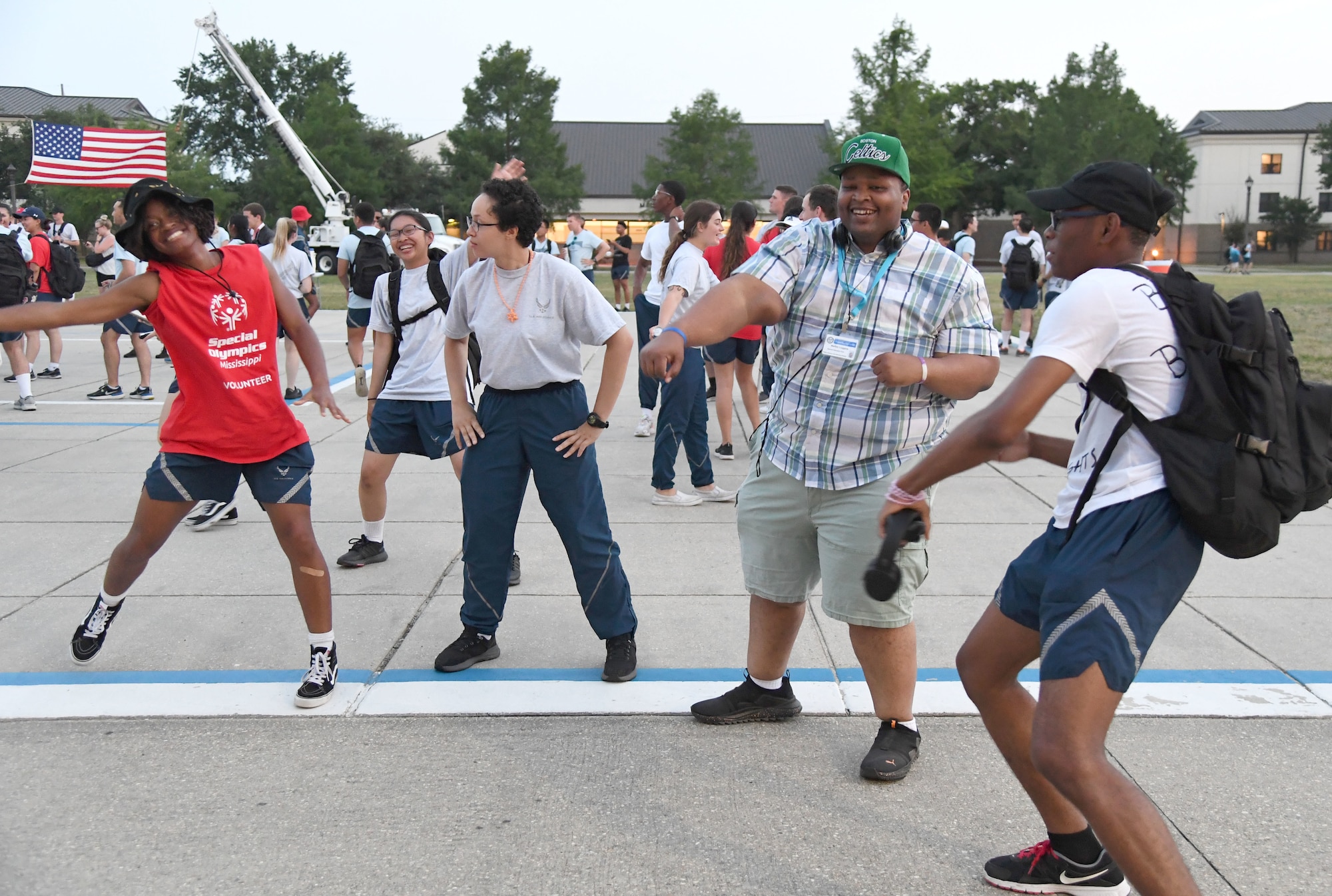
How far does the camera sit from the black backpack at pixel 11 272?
10.0 metres

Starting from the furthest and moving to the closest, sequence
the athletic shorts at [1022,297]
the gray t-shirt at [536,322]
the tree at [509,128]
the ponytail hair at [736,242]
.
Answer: the tree at [509,128] < the athletic shorts at [1022,297] < the ponytail hair at [736,242] < the gray t-shirt at [536,322]

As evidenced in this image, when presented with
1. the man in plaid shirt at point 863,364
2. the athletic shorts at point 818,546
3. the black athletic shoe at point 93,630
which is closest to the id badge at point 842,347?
the man in plaid shirt at point 863,364

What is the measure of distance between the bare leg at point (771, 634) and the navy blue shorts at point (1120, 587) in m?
1.25

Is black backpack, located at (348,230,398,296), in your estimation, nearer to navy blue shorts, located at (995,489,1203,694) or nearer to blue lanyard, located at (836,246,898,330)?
blue lanyard, located at (836,246,898,330)

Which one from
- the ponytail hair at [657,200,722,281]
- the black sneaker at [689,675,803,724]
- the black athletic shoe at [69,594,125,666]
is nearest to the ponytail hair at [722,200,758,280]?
the ponytail hair at [657,200,722,281]

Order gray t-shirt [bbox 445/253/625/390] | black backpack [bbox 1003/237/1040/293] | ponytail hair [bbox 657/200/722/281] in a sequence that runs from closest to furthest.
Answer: gray t-shirt [bbox 445/253/625/390]
ponytail hair [bbox 657/200/722/281]
black backpack [bbox 1003/237/1040/293]

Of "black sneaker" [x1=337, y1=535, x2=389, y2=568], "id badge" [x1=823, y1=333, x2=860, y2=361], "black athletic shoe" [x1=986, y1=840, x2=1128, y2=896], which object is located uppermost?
"id badge" [x1=823, y1=333, x2=860, y2=361]

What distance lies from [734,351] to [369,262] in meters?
3.55

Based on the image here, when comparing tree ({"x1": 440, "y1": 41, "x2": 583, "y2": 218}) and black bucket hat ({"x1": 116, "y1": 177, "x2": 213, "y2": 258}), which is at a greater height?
tree ({"x1": 440, "y1": 41, "x2": 583, "y2": 218})

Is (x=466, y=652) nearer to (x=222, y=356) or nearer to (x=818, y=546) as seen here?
(x=222, y=356)

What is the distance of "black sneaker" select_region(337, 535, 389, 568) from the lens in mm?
5359

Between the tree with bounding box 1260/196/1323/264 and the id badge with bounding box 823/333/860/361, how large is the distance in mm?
75273

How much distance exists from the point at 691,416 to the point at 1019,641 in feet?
13.6

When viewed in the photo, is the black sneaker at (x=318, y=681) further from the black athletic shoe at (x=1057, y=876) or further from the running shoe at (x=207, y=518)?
the running shoe at (x=207, y=518)
